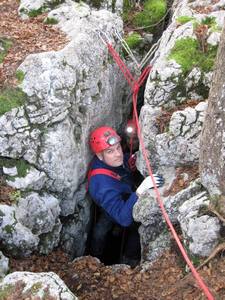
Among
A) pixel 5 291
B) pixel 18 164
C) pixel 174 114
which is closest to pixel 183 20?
pixel 174 114

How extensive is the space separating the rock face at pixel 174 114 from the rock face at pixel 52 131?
51.8 inches

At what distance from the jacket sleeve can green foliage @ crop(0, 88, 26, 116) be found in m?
2.36

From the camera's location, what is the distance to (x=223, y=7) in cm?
990

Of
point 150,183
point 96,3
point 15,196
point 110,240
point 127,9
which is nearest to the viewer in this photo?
point 15,196

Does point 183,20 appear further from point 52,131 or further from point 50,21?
point 52,131

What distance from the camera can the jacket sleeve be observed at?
28.9ft

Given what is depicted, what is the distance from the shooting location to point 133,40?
462 inches

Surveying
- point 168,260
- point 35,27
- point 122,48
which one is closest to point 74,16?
point 35,27

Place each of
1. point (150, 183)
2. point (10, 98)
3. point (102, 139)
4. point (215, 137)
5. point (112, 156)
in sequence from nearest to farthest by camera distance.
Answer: point (215, 137), point (10, 98), point (150, 183), point (102, 139), point (112, 156)

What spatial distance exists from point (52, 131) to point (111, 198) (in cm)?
196

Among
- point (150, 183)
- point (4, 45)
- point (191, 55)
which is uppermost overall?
point (191, 55)

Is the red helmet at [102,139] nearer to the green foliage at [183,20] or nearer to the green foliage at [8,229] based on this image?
the green foliage at [8,229]

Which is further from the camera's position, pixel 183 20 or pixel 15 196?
pixel 183 20

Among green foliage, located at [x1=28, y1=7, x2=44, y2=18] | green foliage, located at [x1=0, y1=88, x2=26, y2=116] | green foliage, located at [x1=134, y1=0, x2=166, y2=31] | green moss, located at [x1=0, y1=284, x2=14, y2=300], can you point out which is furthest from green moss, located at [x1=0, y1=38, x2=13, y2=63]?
green moss, located at [x1=0, y1=284, x2=14, y2=300]
